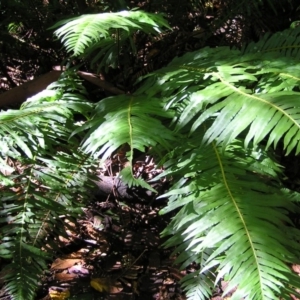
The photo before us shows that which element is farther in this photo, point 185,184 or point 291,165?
point 291,165

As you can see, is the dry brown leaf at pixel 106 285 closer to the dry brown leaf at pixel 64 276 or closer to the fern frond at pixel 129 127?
the dry brown leaf at pixel 64 276

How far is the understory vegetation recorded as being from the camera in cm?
118

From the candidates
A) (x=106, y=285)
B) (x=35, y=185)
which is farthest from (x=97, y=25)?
(x=106, y=285)

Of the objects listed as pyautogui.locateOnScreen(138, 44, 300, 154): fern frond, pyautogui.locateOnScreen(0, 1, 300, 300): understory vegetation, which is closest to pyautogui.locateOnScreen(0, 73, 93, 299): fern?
pyautogui.locateOnScreen(0, 1, 300, 300): understory vegetation

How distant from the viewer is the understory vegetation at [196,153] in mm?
1180

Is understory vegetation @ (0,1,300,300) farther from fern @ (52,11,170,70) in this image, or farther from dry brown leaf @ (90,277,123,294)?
dry brown leaf @ (90,277,123,294)

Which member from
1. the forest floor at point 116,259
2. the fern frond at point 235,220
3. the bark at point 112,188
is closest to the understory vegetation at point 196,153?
the fern frond at point 235,220

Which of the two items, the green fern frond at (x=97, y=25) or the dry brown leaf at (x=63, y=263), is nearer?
the green fern frond at (x=97, y=25)

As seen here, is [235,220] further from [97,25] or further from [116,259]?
[116,259]

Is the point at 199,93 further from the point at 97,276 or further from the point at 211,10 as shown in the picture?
the point at 211,10

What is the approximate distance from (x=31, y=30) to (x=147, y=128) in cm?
151

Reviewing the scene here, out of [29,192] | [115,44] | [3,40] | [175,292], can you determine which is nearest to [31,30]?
[3,40]

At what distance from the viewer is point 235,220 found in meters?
1.19

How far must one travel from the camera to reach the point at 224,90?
1.35 meters
